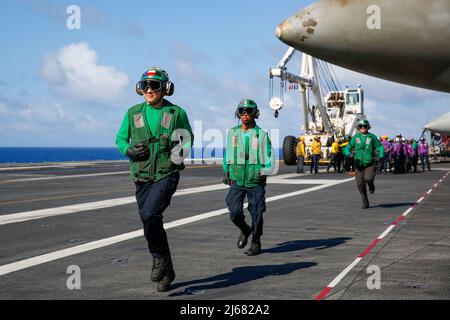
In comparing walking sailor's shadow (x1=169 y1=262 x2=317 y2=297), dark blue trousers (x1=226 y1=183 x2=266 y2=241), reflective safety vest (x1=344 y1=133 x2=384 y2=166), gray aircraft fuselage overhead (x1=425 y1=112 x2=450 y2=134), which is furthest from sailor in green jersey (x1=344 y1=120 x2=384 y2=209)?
gray aircraft fuselage overhead (x1=425 y1=112 x2=450 y2=134)

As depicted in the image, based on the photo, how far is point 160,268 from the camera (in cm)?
565

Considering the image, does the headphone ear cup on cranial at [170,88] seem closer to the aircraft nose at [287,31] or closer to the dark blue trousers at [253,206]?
the aircraft nose at [287,31]

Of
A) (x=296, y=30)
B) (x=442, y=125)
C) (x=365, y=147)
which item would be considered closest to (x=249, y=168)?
(x=296, y=30)

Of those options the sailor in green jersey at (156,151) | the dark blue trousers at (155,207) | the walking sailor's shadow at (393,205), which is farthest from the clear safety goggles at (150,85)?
the walking sailor's shadow at (393,205)

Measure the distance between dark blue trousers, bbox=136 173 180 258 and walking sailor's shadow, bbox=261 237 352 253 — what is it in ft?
8.47

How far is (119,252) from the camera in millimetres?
7758

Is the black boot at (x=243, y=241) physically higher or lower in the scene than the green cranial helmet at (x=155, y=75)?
lower

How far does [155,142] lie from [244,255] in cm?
257

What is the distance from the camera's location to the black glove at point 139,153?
5496 millimetres

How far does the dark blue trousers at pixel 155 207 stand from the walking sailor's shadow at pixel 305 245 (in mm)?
2581

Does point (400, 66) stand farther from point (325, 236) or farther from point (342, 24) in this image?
point (325, 236)

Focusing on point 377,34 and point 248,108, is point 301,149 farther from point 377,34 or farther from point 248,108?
point 377,34

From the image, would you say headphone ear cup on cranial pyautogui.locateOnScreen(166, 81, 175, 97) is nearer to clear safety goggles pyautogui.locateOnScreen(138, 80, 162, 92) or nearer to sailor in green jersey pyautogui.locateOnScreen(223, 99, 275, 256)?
clear safety goggles pyautogui.locateOnScreen(138, 80, 162, 92)
